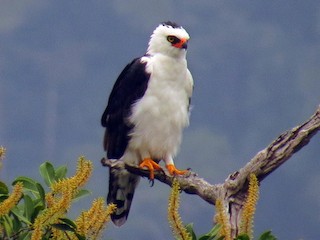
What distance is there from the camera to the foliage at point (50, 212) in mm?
2850

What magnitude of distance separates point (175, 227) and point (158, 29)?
3.25 metres

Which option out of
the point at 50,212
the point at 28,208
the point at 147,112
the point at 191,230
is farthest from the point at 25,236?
the point at 147,112

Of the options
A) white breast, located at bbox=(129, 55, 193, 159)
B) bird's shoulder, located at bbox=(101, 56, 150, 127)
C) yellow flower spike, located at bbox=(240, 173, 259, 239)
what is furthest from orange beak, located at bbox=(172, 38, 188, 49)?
yellow flower spike, located at bbox=(240, 173, 259, 239)

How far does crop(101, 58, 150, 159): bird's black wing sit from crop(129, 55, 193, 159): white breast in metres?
0.05

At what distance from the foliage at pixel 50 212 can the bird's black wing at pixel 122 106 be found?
7.25 ft

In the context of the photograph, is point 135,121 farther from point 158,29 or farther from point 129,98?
point 158,29

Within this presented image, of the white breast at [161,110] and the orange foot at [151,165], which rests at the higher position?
the white breast at [161,110]

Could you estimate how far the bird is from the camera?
219 inches

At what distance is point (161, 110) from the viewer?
5.53 meters

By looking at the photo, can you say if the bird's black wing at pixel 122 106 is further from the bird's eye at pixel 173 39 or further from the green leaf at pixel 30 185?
the green leaf at pixel 30 185

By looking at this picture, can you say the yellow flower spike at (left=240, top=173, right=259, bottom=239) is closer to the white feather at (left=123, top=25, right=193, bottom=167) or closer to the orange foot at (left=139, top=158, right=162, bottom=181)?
the orange foot at (left=139, top=158, right=162, bottom=181)

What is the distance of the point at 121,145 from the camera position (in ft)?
18.5

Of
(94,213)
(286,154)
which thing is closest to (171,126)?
(286,154)

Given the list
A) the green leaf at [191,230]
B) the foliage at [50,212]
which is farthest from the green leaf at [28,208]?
the green leaf at [191,230]
